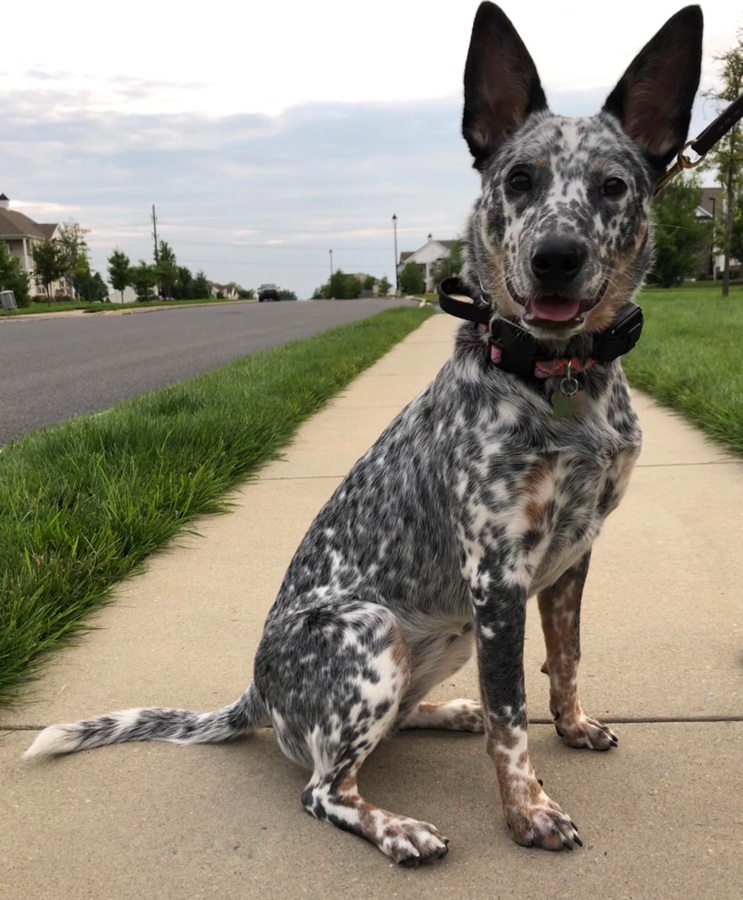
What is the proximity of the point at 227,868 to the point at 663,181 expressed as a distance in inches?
93.8

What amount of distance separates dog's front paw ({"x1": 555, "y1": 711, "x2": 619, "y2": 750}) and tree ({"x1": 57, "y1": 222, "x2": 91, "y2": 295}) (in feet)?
217

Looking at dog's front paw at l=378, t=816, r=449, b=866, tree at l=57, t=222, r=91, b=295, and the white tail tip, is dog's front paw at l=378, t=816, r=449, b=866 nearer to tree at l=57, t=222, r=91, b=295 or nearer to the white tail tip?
the white tail tip

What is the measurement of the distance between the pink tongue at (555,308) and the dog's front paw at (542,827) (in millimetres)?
1299

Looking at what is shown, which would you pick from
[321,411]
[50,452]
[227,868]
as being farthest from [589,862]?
[321,411]

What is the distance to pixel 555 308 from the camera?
237 centimetres

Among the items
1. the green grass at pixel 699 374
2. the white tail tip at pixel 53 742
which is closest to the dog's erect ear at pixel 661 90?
the white tail tip at pixel 53 742

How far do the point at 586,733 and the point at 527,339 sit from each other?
1.25 m

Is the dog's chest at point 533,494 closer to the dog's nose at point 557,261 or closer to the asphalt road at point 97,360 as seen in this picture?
the dog's nose at point 557,261

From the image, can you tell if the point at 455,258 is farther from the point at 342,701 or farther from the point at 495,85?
the point at 342,701

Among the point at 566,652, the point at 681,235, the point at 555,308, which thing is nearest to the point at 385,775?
the point at 566,652

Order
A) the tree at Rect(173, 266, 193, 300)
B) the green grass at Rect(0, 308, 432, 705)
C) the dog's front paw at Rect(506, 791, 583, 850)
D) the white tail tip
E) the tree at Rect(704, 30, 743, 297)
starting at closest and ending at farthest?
the dog's front paw at Rect(506, 791, 583, 850) → the white tail tip → the green grass at Rect(0, 308, 432, 705) → the tree at Rect(704, 30, 743, 297) → the tree at Rect(173, 266, 193, 300)

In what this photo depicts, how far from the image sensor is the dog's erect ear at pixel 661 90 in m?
2.62

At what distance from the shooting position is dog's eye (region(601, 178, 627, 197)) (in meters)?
2.46

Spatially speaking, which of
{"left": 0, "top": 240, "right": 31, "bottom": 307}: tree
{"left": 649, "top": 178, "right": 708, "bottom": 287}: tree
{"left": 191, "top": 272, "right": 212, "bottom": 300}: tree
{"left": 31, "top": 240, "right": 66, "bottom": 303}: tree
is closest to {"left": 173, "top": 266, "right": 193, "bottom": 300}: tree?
{"left": 191, "top": 272, "right": 212, "bottom": 300}: tree
